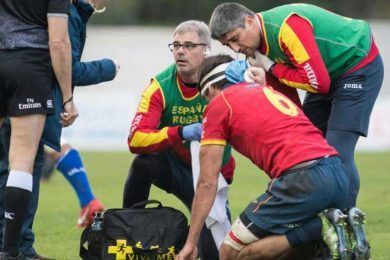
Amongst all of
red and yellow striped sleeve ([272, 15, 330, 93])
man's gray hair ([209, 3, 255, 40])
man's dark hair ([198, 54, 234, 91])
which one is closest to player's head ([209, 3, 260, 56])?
man's gray hair ([209, 3, 255, 40])

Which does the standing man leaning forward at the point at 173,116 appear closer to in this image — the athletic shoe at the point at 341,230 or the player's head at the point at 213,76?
the player's head at the point at 213,76

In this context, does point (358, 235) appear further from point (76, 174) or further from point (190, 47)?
point (76, 174)

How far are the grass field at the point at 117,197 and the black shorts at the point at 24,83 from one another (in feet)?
4.44

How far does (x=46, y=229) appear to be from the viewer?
8539mm

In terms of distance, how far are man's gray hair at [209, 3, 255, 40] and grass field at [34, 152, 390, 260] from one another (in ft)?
6.22

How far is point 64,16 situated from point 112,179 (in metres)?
8.05

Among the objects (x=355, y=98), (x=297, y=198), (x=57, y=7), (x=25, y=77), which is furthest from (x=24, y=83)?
(x=355, y=98)

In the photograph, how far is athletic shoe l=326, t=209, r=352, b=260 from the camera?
541 centimetres

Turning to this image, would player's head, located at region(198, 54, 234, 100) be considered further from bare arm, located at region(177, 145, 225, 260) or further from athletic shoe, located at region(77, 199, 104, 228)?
athletic shoe, located at region(77, 199, 104, 228)

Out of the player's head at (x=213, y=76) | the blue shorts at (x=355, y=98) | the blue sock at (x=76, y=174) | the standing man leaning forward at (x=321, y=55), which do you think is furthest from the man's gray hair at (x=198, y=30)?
the blue sock at (x=76, y=174)

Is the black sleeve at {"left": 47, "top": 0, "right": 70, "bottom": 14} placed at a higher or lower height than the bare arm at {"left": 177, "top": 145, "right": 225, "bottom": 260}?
higher

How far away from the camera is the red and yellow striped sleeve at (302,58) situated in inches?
243

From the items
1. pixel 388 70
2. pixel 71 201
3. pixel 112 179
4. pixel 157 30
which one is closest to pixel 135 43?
pixel 157 30

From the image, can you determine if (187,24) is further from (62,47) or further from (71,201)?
(71,201)
